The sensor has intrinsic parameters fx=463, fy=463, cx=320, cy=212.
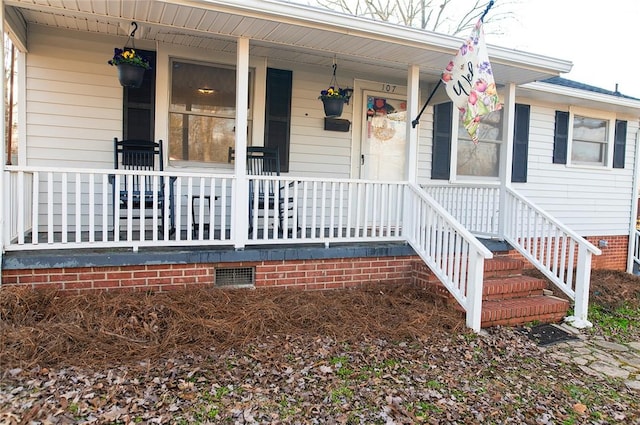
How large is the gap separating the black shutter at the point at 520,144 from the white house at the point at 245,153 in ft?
0.08

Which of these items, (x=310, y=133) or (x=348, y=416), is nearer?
(x=348, y=416)

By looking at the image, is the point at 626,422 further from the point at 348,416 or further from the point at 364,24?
the point at 364,24

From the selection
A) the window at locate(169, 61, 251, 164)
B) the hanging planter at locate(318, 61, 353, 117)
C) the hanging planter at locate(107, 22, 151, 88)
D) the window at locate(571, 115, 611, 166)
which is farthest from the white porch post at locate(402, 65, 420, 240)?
the window at locate(571, 115, 611, 166)

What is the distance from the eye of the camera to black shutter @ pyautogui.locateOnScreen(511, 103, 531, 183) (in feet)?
→ 22.8

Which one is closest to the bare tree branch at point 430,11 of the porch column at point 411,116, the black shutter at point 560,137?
the black shutter at point 560,137

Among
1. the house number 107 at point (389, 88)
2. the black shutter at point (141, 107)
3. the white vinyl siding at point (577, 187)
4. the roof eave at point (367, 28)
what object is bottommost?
the white vinyl siding at point (577, 187)

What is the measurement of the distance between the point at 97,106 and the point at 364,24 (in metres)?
2.93

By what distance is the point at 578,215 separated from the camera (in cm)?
778

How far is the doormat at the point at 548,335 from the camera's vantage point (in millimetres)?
4031

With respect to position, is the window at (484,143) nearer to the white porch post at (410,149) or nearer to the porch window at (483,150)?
the porch window at (483,150)

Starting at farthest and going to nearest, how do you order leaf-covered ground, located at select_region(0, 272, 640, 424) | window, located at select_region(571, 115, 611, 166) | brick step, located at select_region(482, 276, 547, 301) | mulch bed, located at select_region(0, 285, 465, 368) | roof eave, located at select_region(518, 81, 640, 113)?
window, located at select_region(571, 115, 611, 166)
roof eave, located at select_region(518, 81, 640, 113)
brick step, located at select_region(482, 276, 547, 301)
mulch bed, located at select_region(0, 285, 465, 368)
leaf-covered ground, located at select_region(0, 272, 640, 424)

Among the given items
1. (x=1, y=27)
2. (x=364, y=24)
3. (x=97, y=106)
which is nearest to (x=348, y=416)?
(x=364, y=24)

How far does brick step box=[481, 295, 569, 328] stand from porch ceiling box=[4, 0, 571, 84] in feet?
7.95

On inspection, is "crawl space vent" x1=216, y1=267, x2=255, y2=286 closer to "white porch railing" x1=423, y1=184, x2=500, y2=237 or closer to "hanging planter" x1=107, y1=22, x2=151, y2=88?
"hanging planter" x1=107, y1=22, x2=151, y2=88
